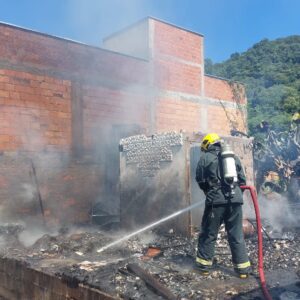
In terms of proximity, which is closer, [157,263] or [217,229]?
[217,229]

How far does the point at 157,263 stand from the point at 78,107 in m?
6.17

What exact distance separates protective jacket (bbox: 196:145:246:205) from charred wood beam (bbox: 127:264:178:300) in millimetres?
1178

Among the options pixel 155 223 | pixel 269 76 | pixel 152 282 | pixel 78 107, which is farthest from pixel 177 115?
pixel 269 76

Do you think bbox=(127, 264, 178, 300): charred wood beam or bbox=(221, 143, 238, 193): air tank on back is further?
bbox=(221, 143, 238, 193): air tank on back

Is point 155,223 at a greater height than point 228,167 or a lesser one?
lesser

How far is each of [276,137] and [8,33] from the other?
936 centimetres

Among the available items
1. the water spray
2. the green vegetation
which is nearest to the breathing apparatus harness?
the water spray

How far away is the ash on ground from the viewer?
13.3ft

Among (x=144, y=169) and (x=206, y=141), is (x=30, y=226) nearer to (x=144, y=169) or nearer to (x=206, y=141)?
(x=144, y=169)

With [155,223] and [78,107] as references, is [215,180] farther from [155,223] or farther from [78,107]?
[78,107]

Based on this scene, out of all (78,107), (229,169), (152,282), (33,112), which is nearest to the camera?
(152,282)

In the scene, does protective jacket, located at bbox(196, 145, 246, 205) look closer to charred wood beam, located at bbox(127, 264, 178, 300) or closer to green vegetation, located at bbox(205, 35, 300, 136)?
charred wood beam, located at bbox(127, 264, 178, 300)

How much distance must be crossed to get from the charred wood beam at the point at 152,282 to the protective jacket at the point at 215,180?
1178mm

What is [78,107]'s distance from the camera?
10.3 m
